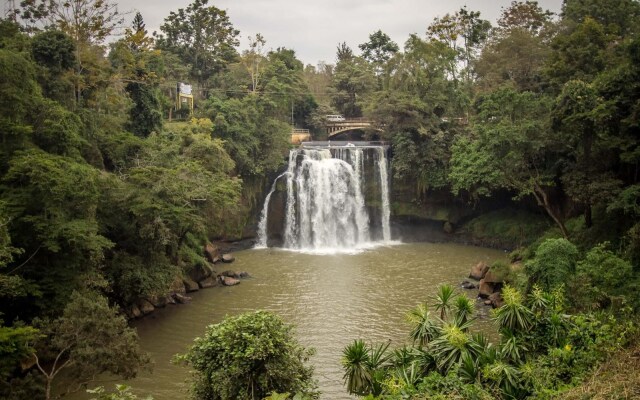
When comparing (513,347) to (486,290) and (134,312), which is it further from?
(134,312)

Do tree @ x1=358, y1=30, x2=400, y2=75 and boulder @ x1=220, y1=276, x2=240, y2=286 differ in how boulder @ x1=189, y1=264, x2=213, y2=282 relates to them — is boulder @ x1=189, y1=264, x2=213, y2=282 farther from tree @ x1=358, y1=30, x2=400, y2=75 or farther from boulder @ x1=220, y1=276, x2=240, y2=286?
tree @ x1=358, y1=30, x2=400, y2=75

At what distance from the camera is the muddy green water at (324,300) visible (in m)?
16.3

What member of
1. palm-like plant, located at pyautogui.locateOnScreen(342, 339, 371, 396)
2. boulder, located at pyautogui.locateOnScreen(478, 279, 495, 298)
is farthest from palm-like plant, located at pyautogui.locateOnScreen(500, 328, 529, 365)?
boulder, located at pyautogui.locateOnScreen(478, 279, 495, 298)

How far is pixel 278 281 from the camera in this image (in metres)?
25.5

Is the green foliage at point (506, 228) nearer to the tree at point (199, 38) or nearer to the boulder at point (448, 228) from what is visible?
the boulder at point (448, 228)

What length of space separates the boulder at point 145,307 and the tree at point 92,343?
23.0 feet

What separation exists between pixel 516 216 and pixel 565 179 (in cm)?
1076

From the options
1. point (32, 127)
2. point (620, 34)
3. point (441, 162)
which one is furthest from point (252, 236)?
point (620, 34)

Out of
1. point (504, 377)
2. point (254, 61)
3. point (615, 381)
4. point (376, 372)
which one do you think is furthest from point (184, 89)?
point (615, 381)

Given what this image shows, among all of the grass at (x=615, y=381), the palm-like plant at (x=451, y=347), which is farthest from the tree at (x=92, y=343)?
the grass at (x=615, y=381)

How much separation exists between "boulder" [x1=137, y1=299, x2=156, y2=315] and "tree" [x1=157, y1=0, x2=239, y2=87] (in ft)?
105

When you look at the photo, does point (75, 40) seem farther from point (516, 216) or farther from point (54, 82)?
point (516, 216)

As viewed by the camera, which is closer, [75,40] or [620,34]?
[75,40]

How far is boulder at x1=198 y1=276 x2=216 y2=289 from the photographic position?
24641 millimetres
